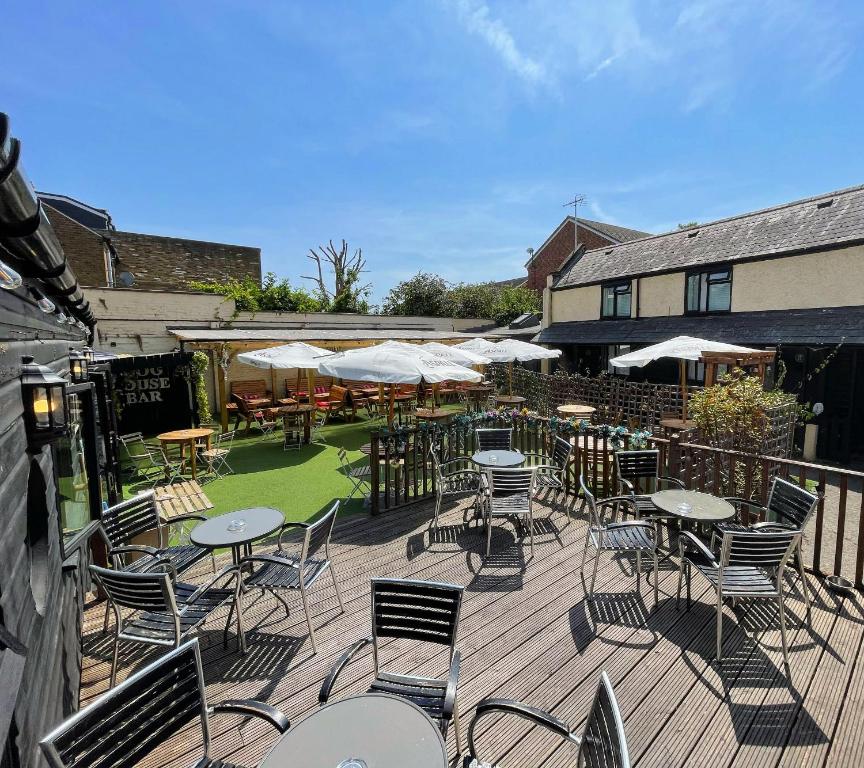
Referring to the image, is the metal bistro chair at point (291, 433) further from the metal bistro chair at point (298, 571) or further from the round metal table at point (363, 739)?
the round metal table at point (363, 739)

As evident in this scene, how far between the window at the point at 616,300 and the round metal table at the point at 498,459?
13.4m

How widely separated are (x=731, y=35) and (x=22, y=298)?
8698 millimetres

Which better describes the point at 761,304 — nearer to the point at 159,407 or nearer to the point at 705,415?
the point at 705,415

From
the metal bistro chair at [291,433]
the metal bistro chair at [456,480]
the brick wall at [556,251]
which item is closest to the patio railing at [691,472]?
the metal bistro chair at [456,480]

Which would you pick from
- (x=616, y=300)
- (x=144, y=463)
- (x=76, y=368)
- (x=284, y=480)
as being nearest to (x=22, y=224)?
(x=76, y=368)

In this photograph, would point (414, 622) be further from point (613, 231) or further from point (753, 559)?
point (613, 231)

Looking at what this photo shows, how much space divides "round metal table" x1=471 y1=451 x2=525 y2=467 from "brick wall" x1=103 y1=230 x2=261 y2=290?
69.2ft

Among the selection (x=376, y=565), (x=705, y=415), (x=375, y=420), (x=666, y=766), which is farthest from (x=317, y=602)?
(x=375, y=420)

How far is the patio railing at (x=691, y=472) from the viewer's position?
4551mm

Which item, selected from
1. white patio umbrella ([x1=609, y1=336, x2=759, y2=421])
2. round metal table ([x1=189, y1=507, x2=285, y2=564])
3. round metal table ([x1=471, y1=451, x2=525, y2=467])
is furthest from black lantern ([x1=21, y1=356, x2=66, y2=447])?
white patio umbrella ([x1=609, y1=336, x2=759, y2=421])

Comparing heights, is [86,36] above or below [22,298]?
above

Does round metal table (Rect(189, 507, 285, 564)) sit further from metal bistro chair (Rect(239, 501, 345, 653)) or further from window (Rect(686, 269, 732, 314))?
window (Rect(686, 269, 732, 314))

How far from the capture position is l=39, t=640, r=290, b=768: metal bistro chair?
5.49 ft

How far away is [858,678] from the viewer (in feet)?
9.97
